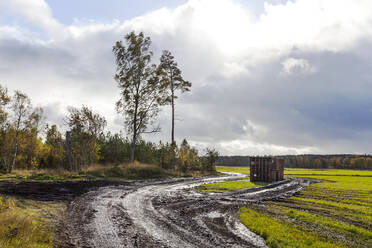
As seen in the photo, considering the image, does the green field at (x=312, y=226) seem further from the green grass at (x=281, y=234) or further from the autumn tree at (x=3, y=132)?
the autumn tree at (x=3, y=132)

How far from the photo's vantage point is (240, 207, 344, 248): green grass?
297 inches

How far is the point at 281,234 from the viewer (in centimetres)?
838

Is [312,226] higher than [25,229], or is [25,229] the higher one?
[25,229]

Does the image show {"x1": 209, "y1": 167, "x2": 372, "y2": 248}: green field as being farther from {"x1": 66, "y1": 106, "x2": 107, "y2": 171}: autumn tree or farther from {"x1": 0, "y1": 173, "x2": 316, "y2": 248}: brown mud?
{"x1": 66, "y1": 106, "x2": 107, "y2": 171}: autumn tree

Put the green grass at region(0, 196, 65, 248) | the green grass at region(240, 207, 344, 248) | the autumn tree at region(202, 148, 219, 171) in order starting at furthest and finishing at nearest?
the autumn tree at region(202, 148, 219, 171)
the green grass at region(240, 207, 344, 248)
the green grass at region(0, 196, 65, 248)

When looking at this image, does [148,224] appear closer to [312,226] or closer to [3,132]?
[312,226]

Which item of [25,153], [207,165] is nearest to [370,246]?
[207,165]

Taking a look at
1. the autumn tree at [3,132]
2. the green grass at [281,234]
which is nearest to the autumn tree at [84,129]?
the autumn tree at [3,132]

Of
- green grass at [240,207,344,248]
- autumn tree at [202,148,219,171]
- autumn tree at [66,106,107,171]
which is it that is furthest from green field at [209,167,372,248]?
autumn tree at [202,148,219,171]

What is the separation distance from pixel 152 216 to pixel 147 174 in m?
21.4

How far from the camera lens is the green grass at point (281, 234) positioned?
7.55 m

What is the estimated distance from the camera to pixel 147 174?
3136 centimetres

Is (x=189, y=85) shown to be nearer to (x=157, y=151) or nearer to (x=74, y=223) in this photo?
(x=157, y=151)

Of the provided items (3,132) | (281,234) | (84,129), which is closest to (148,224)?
(281,234)
